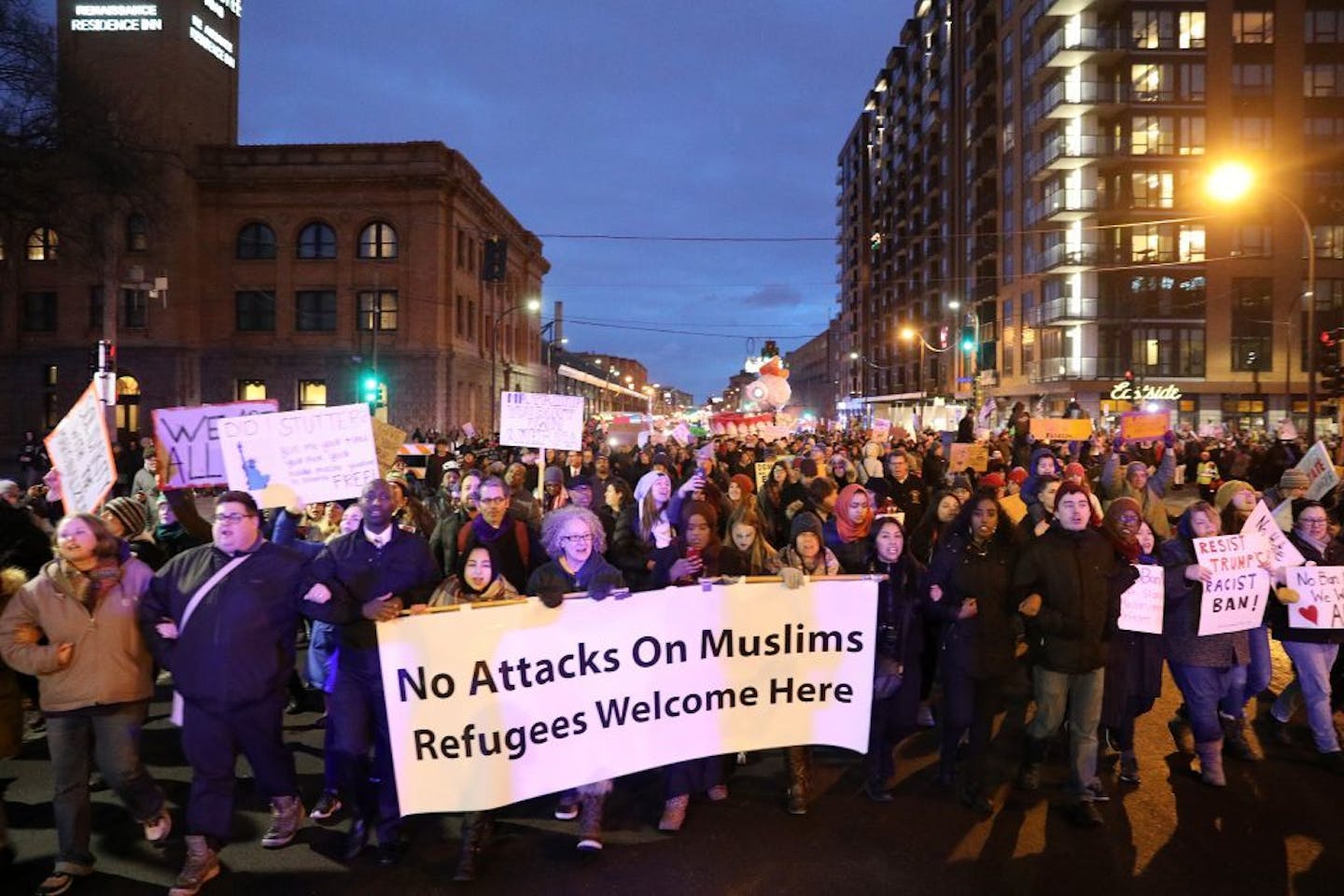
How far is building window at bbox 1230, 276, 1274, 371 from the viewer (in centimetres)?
4706

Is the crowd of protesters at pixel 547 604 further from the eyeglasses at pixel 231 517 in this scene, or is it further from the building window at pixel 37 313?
the building window at pixel 37 313

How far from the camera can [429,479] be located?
15.7 metres

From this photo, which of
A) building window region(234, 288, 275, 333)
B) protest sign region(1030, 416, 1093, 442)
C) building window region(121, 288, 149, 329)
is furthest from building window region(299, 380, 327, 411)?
protest sign region(1030, 416, 1093, 442)

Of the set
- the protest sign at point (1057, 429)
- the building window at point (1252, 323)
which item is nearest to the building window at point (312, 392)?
the protest sign at point (1057, 429)

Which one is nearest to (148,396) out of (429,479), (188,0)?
(188,0)

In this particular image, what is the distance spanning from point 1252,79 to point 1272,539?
51699 mm

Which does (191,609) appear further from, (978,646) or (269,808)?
(978,646)

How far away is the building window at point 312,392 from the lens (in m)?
42.8

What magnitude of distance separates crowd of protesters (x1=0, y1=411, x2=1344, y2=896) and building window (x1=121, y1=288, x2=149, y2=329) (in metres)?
38.9

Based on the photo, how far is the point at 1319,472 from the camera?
31.1 feet

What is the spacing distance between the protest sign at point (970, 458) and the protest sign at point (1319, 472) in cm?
558

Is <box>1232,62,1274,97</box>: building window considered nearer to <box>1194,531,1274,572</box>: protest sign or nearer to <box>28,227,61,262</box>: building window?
<box>1194,531,1274,572</box>: protest sign

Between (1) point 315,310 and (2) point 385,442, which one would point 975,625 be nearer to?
(2) point 385,442

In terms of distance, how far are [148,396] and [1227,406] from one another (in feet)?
174
